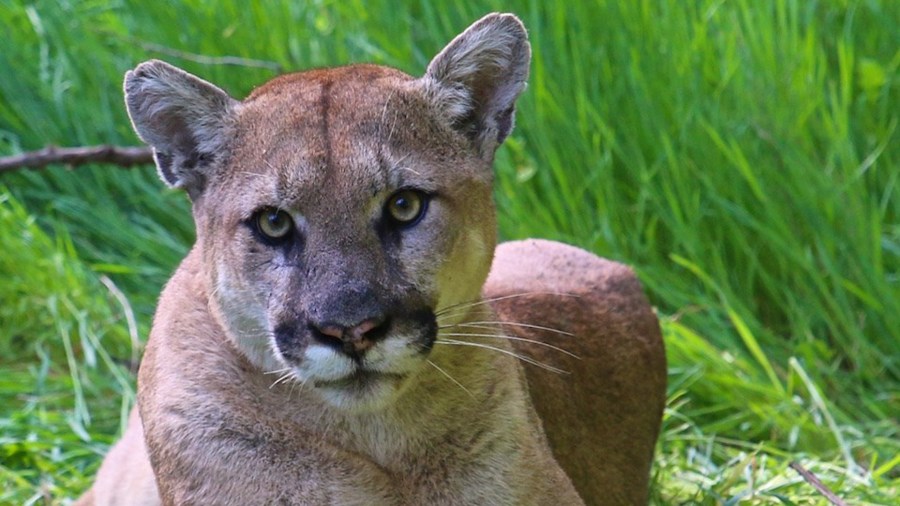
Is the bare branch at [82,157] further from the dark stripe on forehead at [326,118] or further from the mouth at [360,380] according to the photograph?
the mouth at [360,380]

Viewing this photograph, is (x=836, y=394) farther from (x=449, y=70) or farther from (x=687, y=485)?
(x=449, y=70)

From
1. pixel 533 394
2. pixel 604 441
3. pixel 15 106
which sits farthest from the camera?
pixel 15 106

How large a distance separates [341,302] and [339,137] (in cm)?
50

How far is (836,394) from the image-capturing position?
19.6 ft

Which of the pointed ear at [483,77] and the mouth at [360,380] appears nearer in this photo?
→ the mouth at [360,380]

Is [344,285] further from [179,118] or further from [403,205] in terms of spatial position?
[179,118]

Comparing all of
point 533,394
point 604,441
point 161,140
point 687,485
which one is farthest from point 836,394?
point 161,140

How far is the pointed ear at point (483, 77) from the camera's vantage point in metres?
3.80

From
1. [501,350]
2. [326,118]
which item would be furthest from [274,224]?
[501,350]

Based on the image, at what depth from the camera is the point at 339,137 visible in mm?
3484

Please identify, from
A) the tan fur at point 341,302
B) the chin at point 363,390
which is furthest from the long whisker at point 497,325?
the chin at point 363,390

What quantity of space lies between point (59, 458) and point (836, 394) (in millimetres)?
3189

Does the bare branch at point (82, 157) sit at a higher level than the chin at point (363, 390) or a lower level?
lower

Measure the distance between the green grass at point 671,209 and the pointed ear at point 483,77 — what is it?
1959 mm
